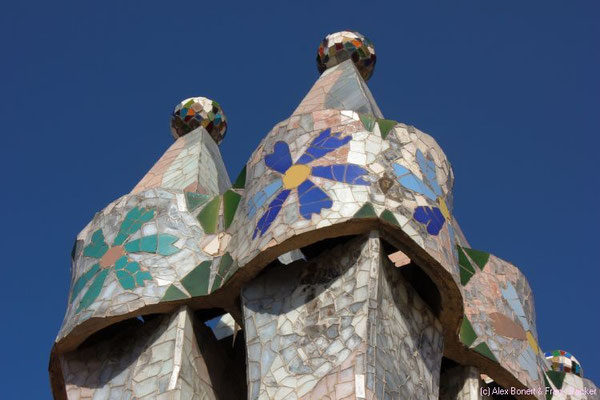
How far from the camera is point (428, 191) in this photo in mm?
10219

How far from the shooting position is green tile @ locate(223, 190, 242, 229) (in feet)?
35.7

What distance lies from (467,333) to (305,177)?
5.88ft

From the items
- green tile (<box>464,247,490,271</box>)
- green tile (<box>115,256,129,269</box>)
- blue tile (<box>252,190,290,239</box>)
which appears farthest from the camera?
green tile (<box>464,247,490,271</box>)

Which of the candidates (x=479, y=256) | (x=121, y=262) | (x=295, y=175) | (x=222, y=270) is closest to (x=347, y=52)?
(x=479, y=256)

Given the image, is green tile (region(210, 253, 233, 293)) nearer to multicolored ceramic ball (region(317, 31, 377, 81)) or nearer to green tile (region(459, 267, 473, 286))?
green tile (region(459, 267, 473, 286))

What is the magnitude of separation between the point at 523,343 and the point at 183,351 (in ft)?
8.98

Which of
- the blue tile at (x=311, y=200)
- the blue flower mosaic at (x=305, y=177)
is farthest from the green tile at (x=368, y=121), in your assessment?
the blue tile at (x=311, y=200)

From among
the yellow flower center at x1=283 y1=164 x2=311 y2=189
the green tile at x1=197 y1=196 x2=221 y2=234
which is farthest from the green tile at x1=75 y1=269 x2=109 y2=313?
the yellow flower center at x1=283 y1=164 x2=311 y2=189

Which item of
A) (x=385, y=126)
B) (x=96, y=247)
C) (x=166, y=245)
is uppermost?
(x=385, y=126)

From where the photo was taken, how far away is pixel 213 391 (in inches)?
408

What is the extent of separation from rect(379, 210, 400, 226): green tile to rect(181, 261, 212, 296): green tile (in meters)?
1.56

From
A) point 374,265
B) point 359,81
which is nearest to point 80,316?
point 374,265

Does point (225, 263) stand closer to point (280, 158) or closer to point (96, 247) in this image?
point (280, 158)

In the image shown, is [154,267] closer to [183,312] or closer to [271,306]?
[183,312]
